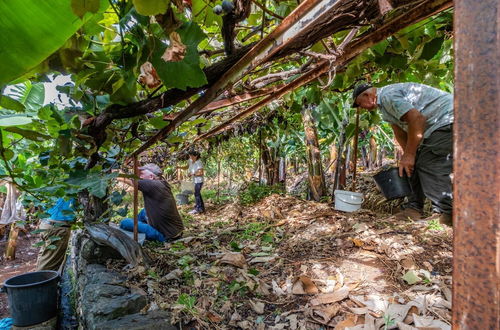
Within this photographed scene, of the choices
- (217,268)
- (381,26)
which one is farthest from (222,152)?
(381,26)

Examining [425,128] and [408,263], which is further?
[425,128]

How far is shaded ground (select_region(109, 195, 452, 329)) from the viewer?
1.55 metres

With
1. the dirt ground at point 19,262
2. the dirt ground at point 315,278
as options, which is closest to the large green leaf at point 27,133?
the dirt ground at point 315,278

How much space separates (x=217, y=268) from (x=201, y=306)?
52cm

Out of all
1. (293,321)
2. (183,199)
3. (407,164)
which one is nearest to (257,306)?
(293,321)

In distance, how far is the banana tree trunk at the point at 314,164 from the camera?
4258 millimetres

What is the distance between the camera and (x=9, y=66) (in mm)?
664

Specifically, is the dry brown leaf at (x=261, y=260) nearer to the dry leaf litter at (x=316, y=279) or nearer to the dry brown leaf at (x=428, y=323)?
the dry leaf litter at (x=316, y=279)

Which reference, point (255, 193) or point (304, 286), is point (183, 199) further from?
point (304, 286)

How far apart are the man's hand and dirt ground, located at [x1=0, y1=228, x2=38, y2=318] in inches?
207

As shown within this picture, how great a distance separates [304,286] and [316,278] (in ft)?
0.44

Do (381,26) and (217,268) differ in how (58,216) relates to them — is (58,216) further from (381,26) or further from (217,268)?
(381,26)

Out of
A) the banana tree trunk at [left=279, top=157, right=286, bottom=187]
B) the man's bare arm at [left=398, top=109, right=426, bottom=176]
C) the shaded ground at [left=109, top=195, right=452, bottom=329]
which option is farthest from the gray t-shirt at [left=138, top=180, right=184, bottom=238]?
the banana tree trunk at [left=279, top=157, right=286, bottom=187]

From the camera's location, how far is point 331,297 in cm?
171
